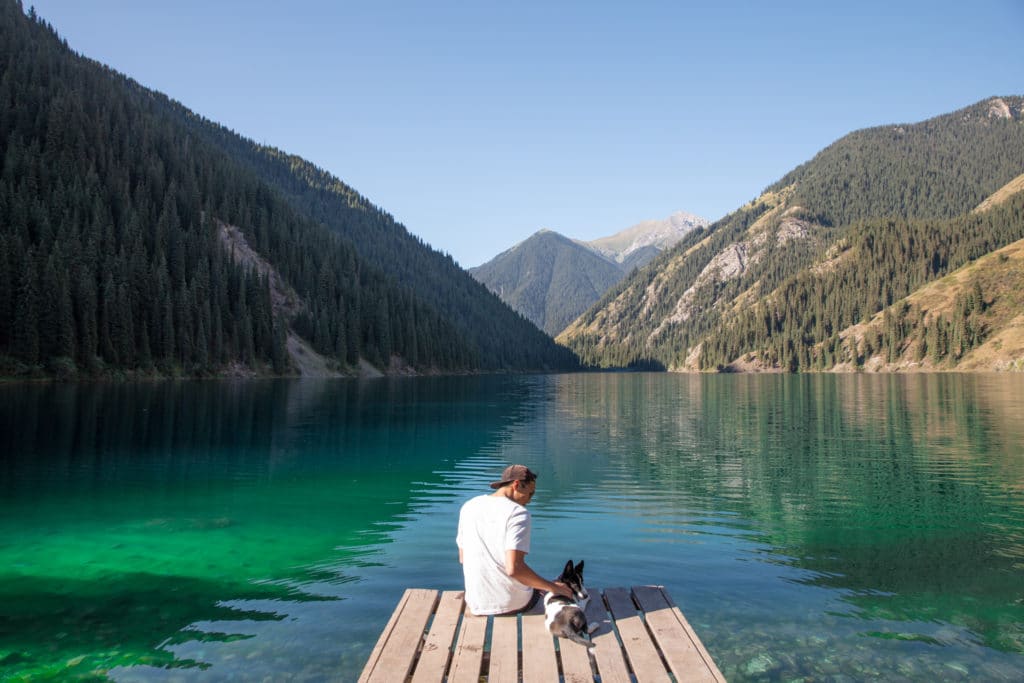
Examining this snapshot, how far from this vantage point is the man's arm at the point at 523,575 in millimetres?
9609

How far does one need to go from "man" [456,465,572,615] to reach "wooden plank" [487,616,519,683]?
0.33 metres

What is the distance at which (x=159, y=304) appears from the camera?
121m

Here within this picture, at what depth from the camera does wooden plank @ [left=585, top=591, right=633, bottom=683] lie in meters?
8.25

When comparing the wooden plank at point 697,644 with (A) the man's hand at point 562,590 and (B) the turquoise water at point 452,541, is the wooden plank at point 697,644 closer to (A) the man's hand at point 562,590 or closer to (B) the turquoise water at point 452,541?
(A) the man's hand at point 562,590

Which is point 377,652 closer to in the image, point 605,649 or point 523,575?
point 523,575

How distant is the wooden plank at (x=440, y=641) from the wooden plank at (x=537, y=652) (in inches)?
38.5

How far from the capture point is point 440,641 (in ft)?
29.8

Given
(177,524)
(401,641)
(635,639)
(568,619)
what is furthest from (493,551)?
(177,524)

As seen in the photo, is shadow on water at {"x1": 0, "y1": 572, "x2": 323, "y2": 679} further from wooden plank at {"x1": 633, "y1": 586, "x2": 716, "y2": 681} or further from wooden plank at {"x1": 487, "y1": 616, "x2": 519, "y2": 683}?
wooden plank at {"x1": 633, "y1": 586, "x2": 716, "y2": 681}

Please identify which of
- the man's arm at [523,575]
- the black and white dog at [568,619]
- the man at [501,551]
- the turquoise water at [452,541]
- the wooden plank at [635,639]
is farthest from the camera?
the turquoise water at [452,541]

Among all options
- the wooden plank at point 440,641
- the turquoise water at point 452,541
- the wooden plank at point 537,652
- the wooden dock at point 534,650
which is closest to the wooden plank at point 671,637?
the wooden dock at point 534,650

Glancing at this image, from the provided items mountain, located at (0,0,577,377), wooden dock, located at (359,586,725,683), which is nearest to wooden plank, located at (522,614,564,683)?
wooden dock, located at (359,586,725,683)

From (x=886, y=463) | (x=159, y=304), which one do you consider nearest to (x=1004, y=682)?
(x=886, y=463)

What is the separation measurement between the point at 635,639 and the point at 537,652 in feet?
4.61
